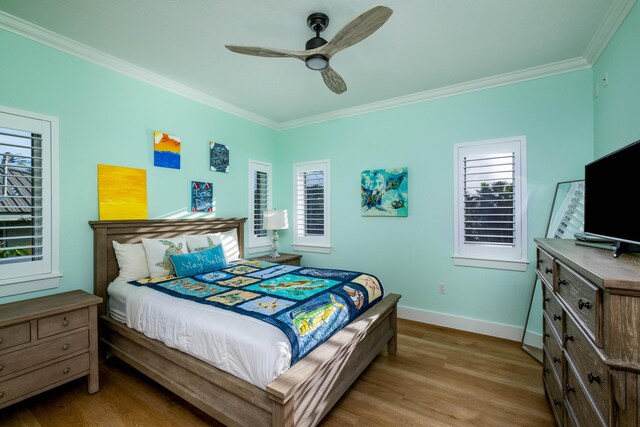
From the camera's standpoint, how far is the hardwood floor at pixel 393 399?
75.0 inches

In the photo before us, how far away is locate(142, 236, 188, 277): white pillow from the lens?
2804mm

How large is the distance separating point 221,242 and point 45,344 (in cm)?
173

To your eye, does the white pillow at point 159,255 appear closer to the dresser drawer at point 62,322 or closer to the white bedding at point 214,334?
the white bedding at point 214,334

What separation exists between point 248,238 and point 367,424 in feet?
9.57

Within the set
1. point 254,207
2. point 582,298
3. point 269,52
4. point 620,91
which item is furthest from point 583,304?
point 254,207

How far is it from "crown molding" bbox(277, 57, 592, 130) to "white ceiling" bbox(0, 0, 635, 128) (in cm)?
1

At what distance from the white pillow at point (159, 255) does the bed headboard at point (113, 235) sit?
0.17 m

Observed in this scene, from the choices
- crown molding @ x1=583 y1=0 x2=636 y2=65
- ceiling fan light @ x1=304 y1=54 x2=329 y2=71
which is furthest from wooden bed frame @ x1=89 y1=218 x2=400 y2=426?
crown molding @ x1=583 y1=0 x2=636 y2=65

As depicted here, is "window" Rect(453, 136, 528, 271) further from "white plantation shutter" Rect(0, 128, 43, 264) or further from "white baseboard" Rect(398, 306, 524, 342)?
"white plantation shutter" Rect(0, 128, 43, 264)

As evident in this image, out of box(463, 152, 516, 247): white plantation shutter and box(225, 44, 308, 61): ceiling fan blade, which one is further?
box(463, 152, 516, 247): white plantation shutter

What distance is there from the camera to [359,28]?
1760 mm

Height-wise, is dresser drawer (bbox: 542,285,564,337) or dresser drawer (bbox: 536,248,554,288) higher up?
dresser drawer (bbox: 536,248,554,288)

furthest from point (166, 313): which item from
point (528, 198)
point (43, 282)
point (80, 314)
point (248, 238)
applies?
point (528, 198)

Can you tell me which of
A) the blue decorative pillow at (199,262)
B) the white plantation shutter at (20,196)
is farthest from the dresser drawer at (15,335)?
the blue decorative pillow at (199,262)
